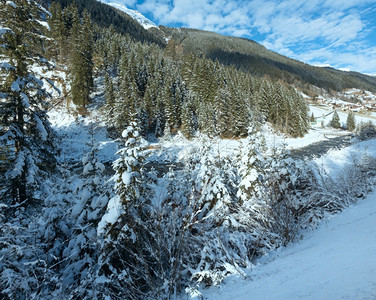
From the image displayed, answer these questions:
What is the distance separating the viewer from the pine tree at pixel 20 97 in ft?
25.0

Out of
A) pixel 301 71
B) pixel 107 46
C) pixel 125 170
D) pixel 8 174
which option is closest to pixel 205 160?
pixel 125 170

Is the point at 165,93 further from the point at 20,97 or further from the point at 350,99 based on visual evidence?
the point at 350,99

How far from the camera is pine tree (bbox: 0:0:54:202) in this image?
300 inches

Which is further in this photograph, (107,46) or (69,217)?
(107,46)

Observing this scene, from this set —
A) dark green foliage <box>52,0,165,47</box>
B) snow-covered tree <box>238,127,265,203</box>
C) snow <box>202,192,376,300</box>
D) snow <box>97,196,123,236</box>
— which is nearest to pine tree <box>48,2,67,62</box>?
snow-covered tree <box>238,127,265,203</box>

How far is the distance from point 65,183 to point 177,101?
4112 centimetres

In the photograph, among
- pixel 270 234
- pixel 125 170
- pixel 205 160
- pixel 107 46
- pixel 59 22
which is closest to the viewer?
pixel 270 234

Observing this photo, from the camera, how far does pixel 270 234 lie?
545 centimetres

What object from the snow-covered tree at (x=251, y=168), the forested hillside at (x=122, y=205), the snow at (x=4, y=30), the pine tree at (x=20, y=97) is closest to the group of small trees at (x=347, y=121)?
the forested hillside at (x=122, y=205)

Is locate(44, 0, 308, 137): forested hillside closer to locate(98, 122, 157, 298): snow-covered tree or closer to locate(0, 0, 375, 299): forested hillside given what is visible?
locate(0, 0, 375, 299): forested hillside

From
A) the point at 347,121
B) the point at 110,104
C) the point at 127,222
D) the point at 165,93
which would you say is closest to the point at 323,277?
the point at 127,222

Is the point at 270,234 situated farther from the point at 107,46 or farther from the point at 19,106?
the point at 107,46

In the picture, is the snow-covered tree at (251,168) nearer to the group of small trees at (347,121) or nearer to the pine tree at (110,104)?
the pine tree at (110,104)

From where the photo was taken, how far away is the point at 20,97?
7789 mm
